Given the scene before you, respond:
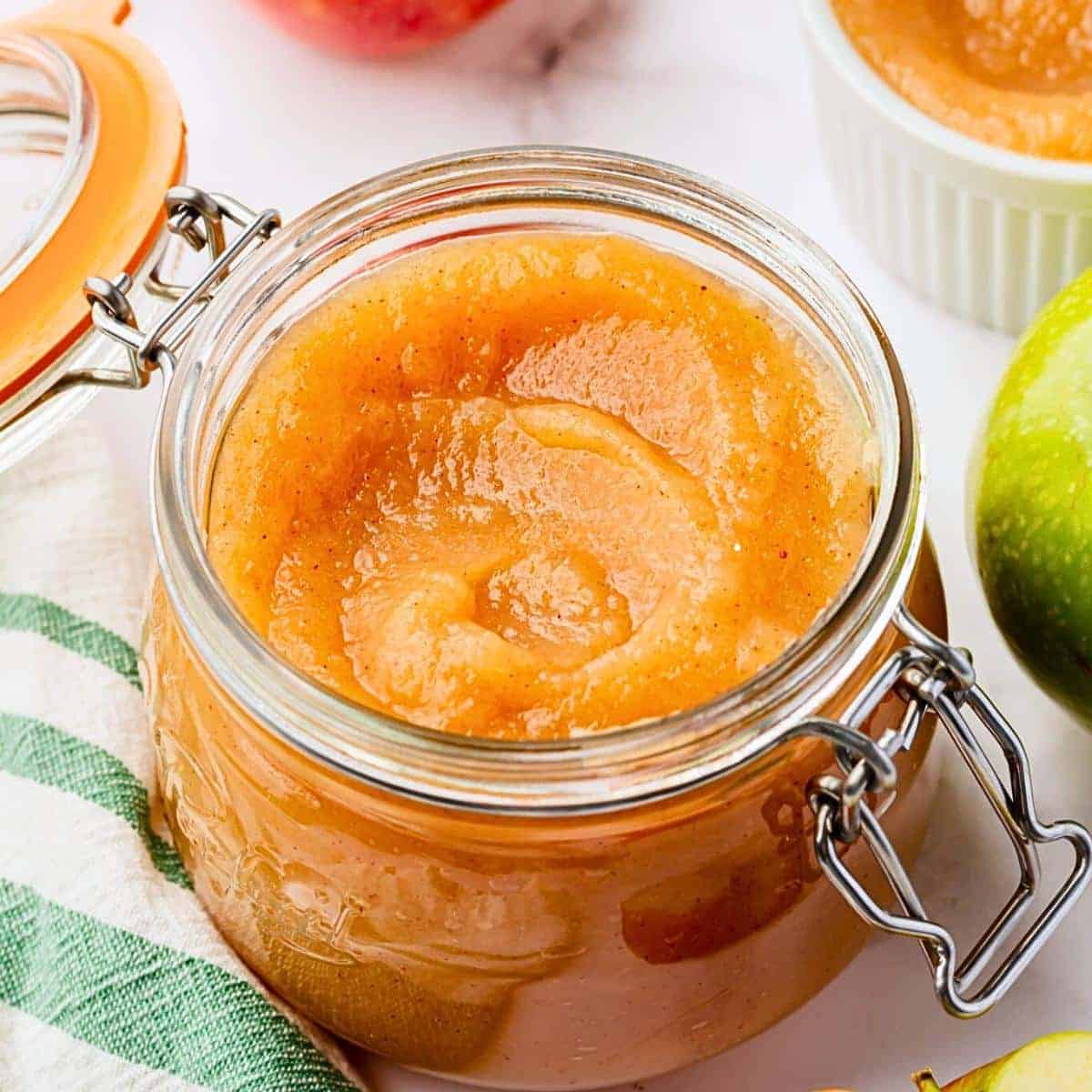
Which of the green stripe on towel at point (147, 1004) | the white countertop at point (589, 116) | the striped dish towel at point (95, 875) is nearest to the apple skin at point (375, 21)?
the white countertop at point (589, 116)

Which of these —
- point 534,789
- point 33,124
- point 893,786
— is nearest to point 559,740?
point 534,789

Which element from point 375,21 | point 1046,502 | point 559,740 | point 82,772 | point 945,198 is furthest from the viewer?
point 375,21

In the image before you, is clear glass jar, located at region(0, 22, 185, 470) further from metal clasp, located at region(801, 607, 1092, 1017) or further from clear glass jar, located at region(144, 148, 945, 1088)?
metal clasp, located at region(801, 607, 1092, 1017)

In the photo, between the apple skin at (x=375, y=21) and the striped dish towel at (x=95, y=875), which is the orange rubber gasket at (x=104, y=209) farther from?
the apple skin at (x=375, y=21)

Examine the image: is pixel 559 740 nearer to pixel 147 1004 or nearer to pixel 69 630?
pixel 147 1004

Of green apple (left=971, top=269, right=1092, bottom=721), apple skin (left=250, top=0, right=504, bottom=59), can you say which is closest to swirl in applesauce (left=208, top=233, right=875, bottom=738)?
green apple (left=971, top=269, right=1092, bottom=721)

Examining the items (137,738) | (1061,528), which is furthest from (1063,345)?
(137,738)

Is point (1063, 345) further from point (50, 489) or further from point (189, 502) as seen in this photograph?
point (50, 489)
